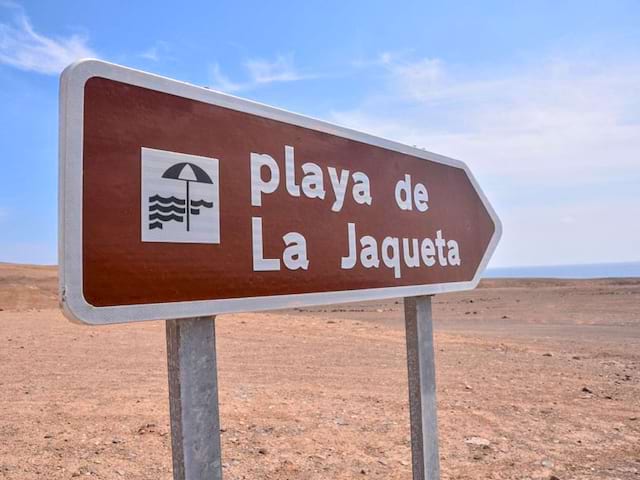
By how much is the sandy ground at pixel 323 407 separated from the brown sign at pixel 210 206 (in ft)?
7.96

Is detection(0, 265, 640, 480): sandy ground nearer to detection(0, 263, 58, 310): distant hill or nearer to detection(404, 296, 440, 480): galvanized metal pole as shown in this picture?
detection(404, 296, 440, 480): galvanized metal pole

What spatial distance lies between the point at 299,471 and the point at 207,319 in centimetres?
276

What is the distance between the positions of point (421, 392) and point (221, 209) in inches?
56.0

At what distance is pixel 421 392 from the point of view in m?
2.50

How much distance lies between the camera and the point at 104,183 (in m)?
1.34

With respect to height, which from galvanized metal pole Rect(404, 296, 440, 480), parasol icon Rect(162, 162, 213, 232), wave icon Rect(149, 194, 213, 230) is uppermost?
parasol icon Rect(162, 162, 213, 232)

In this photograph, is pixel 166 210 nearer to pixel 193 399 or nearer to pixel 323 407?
pixel 193 399

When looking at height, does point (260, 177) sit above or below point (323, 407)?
above

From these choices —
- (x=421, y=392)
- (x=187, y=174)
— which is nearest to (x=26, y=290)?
(x=421, y=392)

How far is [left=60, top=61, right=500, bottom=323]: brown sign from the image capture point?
1326 mm

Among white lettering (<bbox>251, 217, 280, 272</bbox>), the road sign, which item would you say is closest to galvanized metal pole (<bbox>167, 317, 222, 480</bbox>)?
the road sign

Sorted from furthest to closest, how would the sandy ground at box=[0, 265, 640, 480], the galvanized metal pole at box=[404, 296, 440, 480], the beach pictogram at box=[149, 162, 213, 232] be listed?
1. the sandy ground at box=[0, 265, 640, 480]
2. the galvanized metal pole at box=[404, 296, 440, 480]
3. the beach pictogram at box=[149, 162, 213, 232]

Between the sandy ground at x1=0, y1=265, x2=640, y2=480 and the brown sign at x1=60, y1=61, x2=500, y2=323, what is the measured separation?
243cm

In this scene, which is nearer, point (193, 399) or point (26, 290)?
point (193, 399)
